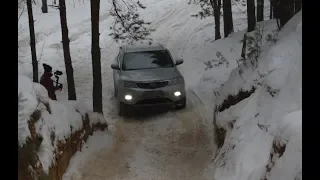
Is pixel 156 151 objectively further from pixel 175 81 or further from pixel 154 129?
pixel 175 81

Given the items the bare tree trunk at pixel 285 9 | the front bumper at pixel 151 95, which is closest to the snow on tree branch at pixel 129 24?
the front bumper at pixel 151 95

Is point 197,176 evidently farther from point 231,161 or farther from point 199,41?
point 199,41

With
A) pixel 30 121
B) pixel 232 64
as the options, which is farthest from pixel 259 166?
pixel 232 64

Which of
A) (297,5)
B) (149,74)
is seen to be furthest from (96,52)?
(297,5)

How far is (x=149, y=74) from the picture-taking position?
12.4 metres

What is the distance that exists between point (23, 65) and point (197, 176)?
16242 mm

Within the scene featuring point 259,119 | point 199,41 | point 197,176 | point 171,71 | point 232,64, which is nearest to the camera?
point 259,119

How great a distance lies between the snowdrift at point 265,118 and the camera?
17.7 feet

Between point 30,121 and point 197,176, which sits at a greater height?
point 30,121

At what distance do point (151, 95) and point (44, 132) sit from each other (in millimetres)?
5283

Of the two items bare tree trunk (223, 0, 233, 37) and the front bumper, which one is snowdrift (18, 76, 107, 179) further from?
bare tree trunk (223, 0, 233, 37)
